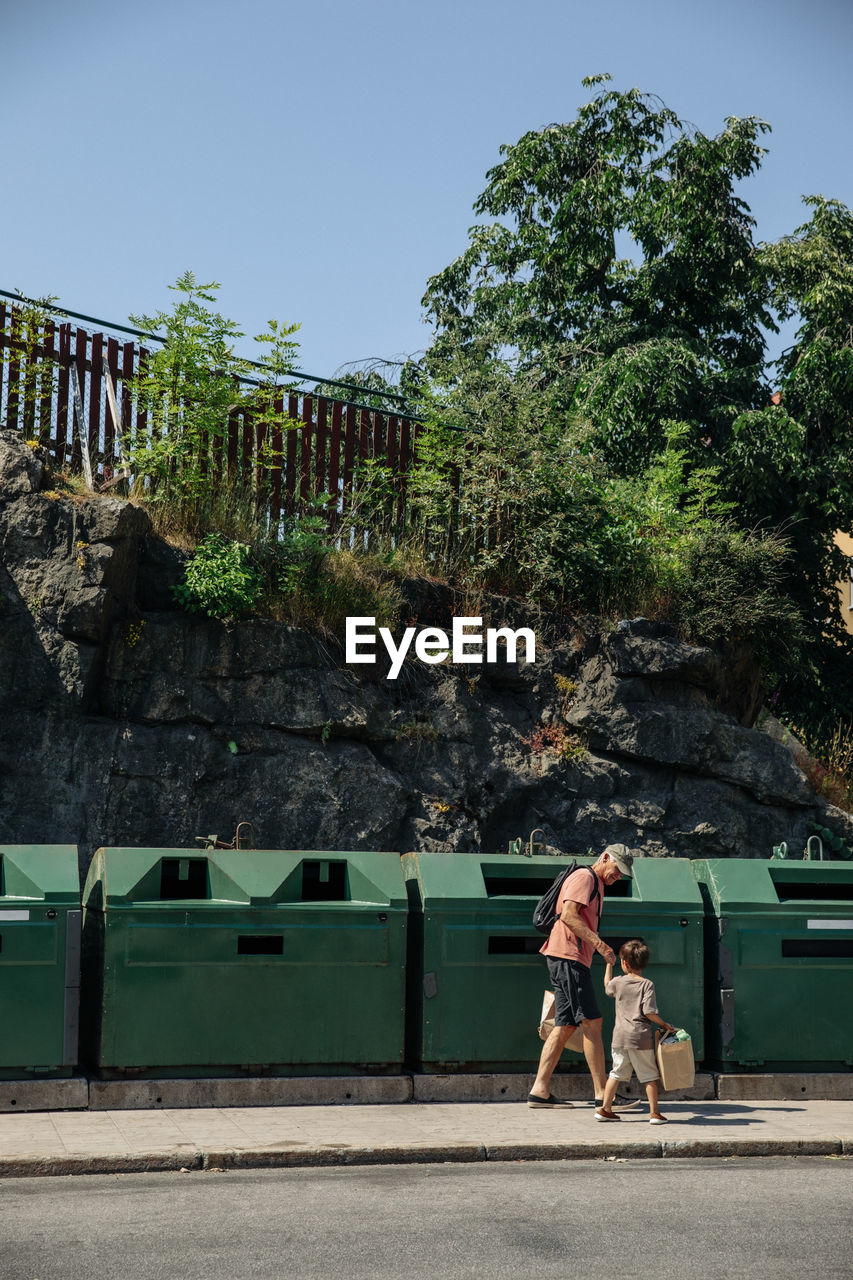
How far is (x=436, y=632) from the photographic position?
13297mm

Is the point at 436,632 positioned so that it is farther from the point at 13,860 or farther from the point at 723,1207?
the point at 723,1207

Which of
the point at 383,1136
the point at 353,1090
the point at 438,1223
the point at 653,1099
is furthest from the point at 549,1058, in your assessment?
the point at 438,1223

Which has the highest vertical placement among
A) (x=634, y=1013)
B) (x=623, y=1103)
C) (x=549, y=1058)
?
(x=634, y=1013)

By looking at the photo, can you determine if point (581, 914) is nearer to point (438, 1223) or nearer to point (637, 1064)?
point (637, 1064)

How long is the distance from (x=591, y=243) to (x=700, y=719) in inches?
400

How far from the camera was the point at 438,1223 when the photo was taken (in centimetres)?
565

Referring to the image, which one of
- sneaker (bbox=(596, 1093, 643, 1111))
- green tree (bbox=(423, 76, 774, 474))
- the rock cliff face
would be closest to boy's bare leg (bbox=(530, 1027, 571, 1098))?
sneaker (bbox=(596, 1093, 643, 1111))

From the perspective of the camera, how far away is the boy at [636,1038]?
307 inches

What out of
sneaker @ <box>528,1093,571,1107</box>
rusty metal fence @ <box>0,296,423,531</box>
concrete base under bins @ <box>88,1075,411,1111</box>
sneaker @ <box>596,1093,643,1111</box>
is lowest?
sneaker @ <box>596,1093,643,1111</box>

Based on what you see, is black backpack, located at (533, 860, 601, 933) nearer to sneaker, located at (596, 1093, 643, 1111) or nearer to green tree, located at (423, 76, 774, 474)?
sneaker, located at (596, 1093, 643, 1111)

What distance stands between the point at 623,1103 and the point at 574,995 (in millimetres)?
1070

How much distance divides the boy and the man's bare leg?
157 mm

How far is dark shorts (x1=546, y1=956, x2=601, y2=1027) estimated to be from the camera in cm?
796

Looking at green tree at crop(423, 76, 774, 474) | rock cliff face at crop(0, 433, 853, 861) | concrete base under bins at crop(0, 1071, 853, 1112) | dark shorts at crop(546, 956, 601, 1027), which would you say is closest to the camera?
concrete base under bins at crop(0, 1071, 853, 1112)
